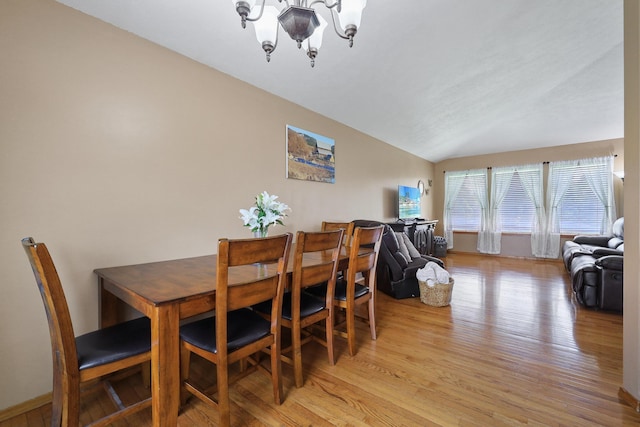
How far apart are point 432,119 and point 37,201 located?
180 inches

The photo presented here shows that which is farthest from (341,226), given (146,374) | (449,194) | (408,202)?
(449,194)

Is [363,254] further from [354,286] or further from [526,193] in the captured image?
[526,193]

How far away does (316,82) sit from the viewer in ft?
8.98

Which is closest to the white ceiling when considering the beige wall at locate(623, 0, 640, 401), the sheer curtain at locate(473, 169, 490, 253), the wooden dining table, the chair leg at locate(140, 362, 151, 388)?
the beige wall at locate(623, 0, 640, 401)

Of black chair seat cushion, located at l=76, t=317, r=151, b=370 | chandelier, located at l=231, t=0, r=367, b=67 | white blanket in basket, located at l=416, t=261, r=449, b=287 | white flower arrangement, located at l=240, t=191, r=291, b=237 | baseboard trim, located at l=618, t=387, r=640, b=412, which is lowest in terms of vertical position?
baseboard trim, located at l=618, t=387, r=640, b=412

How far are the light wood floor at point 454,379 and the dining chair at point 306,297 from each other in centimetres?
23

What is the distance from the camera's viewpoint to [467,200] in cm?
649

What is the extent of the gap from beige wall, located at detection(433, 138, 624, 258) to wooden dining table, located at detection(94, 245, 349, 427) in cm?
Answer: 624

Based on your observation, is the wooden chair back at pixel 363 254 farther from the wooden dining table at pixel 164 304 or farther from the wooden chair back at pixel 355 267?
the wooden dining table at pixel 164 304

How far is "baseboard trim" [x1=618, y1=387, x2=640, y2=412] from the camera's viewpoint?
4.73ft

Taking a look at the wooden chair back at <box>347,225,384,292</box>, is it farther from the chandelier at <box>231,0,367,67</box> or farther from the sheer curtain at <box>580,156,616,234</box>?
the sheer curtain at <box>580,156,616,234</box>

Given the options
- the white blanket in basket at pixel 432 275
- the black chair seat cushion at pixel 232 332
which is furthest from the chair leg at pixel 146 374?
the white blanket in basket at pixel 432 275

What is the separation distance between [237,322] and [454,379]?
144 cm

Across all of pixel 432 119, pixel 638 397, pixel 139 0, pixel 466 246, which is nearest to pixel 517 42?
pixel 432 119
